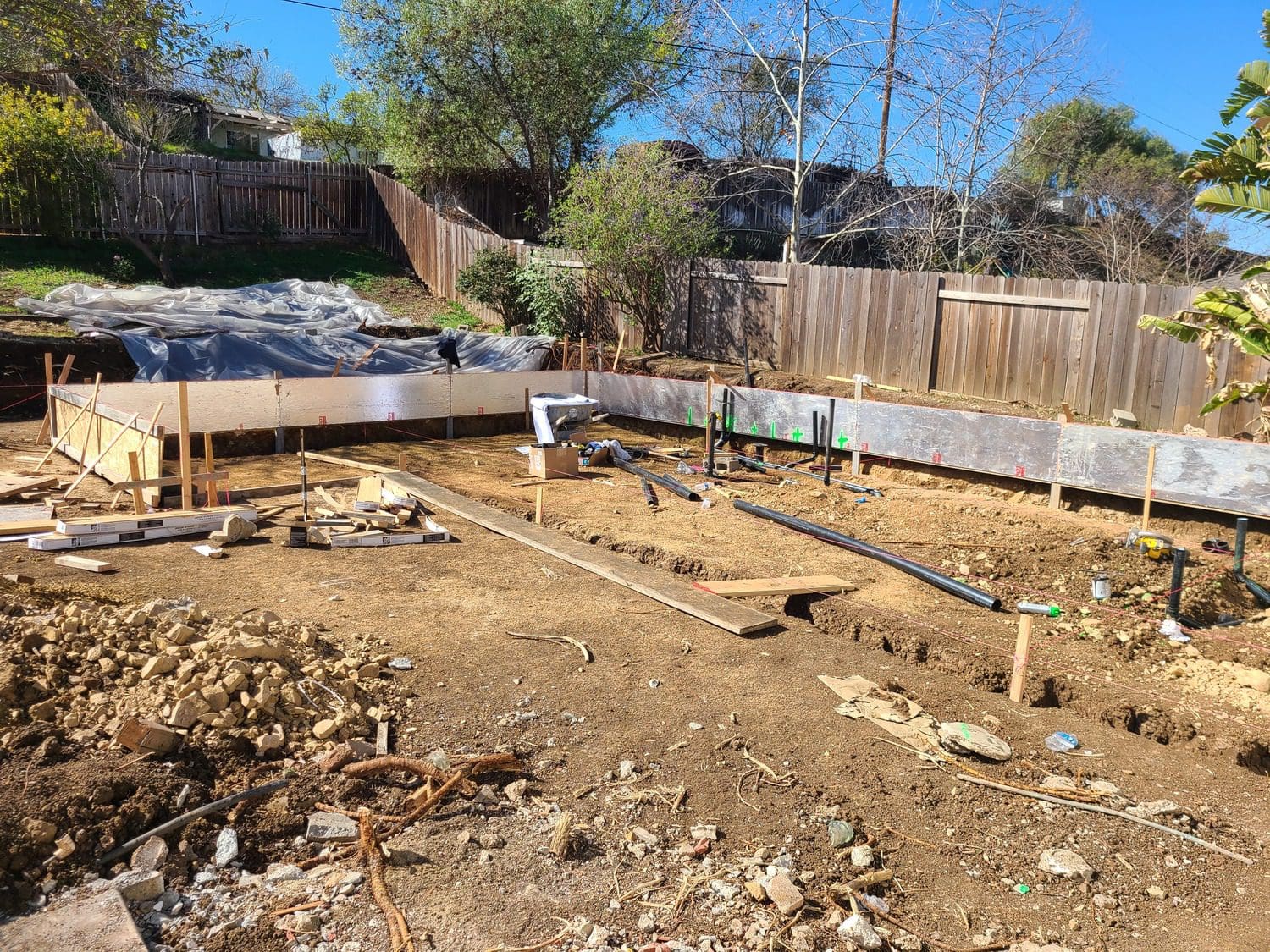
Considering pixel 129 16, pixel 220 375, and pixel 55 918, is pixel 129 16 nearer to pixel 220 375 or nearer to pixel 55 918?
pixel 220 375

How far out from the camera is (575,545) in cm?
1144

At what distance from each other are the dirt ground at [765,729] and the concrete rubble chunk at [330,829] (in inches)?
5.6

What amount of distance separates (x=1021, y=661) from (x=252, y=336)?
51.5 feet

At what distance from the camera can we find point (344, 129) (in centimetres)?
3653

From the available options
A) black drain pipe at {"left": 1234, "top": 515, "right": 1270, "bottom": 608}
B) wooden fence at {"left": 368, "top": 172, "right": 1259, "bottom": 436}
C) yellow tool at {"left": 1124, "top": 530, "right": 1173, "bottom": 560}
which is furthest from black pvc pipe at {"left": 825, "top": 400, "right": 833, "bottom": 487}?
black drain pipe at {"left": 1234, "top": 515, "right": 1270, "bottom": 608}

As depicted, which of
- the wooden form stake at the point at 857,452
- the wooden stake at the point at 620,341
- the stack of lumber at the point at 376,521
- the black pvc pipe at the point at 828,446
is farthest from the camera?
the wooden stake at the point at 620,341

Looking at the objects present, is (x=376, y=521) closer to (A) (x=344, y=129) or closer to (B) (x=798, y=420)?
(B) (x=798, y=420)

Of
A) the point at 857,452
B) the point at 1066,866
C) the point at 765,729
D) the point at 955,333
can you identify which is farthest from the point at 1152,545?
the point at 955,333

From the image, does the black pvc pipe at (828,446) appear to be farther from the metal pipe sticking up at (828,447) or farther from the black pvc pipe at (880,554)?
the black pvc pipe at (880,554)

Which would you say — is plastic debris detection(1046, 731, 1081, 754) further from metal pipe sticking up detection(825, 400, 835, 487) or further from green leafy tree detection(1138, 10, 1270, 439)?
metal pipe sticking up detection(825, 400, 835, 487)

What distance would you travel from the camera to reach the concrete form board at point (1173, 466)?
12055 millimetres

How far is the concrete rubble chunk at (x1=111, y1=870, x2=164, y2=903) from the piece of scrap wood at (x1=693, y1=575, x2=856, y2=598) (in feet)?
19.6

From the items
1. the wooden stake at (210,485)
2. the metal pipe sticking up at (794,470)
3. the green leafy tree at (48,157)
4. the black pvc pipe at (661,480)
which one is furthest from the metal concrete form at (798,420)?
the green leafy tree at (48,157)

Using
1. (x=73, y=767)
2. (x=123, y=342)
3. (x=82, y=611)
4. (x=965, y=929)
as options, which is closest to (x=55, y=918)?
(x=73, y=767)
